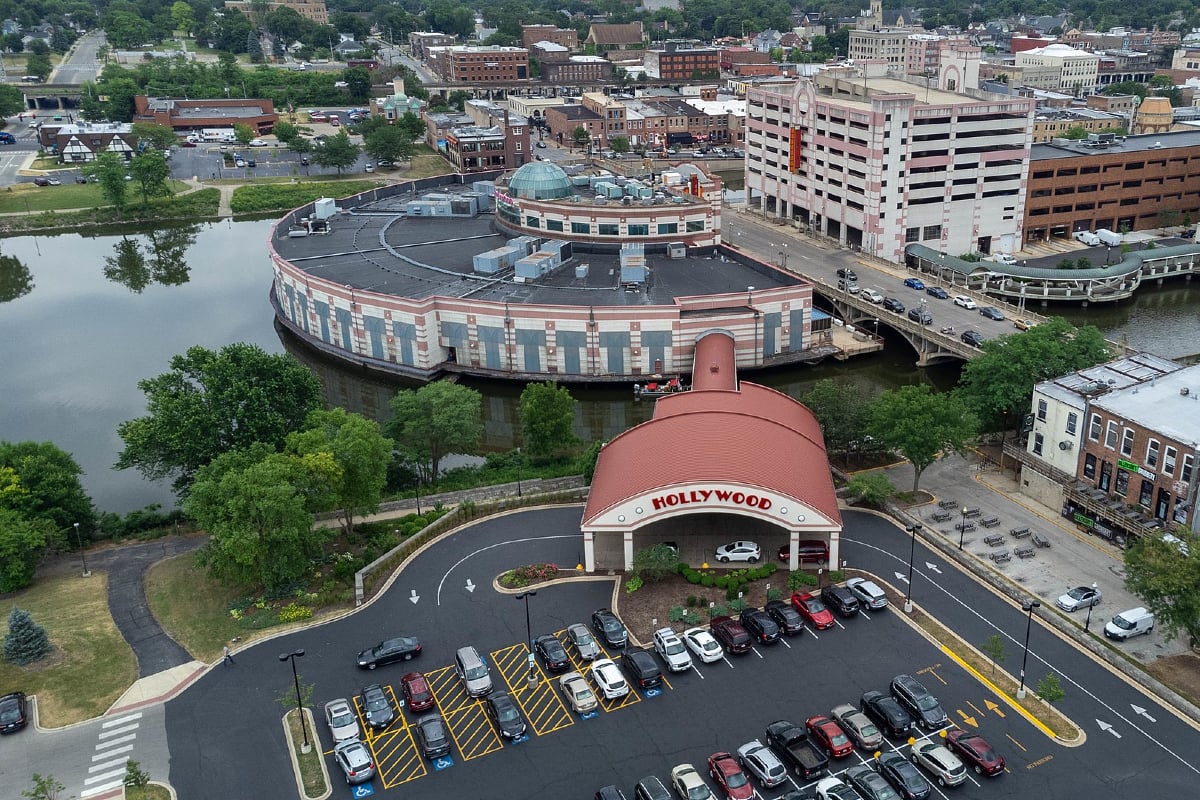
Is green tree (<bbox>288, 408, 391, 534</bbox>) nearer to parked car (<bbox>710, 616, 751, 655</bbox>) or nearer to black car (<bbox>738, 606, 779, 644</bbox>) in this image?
parked car (<bbox>710, 616, 751, 655</bbox>)

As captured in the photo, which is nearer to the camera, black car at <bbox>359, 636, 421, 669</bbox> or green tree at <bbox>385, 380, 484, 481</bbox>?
black car at <bbox>359, 636, 421, 669</bbox>

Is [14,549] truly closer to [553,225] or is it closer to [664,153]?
[553,225]

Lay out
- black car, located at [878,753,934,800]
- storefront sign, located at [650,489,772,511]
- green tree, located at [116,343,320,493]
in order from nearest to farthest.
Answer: black car, located at [878,753,934,800], storefront sign, located at [650,489,772,511], green tree, located at [116,343,320,493]

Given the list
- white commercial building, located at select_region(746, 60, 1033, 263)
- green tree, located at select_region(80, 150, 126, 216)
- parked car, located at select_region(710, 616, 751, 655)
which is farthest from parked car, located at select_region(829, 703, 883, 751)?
green tree, located at select_region(80, 150, 126, 216)

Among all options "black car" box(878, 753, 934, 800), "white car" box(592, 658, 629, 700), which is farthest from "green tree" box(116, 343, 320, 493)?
"black car" box(878, 753, 934, 800)

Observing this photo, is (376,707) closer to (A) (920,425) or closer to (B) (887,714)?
(B) (887,714)

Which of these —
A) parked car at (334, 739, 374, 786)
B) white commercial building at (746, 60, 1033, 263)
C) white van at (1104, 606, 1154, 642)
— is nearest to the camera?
parked car at (334, 739, 374, 786)

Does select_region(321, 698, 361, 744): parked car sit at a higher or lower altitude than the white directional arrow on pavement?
higher

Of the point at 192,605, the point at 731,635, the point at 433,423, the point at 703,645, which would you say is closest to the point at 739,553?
the point at 731,635

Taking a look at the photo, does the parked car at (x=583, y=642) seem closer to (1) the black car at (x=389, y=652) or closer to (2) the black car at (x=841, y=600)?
(1) the black car at (x=389, y=652)
